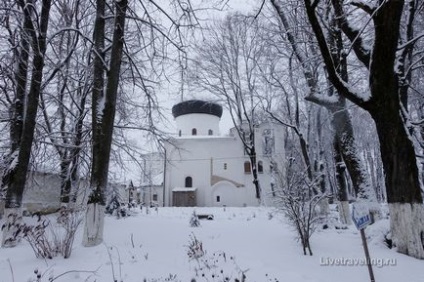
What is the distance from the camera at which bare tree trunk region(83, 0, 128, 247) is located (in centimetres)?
646

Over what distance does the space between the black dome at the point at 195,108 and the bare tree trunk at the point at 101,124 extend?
2877 cm

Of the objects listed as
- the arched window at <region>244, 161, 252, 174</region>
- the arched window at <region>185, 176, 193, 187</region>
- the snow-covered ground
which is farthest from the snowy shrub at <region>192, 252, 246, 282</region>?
the arched window at <region>185, 176, 193, 187</region>

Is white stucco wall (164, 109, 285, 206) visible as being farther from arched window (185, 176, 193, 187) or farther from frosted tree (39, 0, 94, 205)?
frosted tree (39, 0, 94, 205)

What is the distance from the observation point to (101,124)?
23.5ft

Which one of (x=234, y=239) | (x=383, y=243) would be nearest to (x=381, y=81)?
(x=383, y=243)

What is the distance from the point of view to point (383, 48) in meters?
5.74

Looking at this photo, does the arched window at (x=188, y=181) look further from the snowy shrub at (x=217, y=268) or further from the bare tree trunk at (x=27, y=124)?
the snowy shrub at (x=217, y=268)

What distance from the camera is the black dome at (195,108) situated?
37.5 metres

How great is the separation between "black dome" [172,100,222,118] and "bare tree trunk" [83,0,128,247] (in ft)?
94.4

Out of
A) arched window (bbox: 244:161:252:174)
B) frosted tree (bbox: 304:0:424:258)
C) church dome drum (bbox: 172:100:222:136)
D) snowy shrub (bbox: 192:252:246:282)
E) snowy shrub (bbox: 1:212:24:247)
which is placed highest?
church dome drum (bbox: 172:100:222:136)

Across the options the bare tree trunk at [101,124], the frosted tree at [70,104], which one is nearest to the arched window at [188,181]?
the frosted tree at [70,104]

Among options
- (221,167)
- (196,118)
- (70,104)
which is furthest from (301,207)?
(196,118)

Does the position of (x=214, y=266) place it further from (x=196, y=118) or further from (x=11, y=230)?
(x=196, y=118)

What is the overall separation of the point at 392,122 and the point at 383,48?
1.36 m
